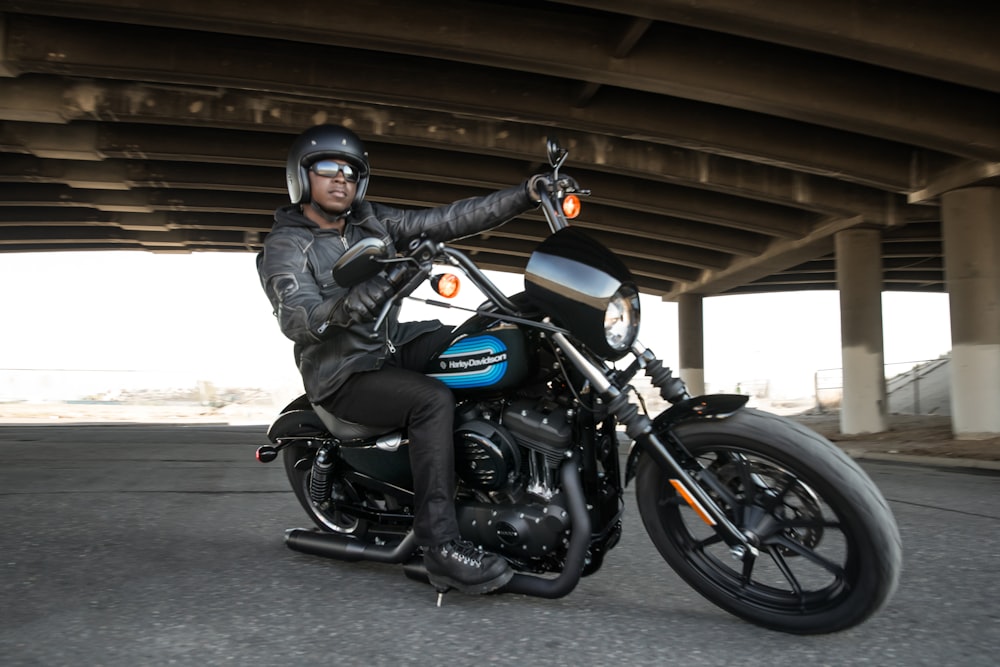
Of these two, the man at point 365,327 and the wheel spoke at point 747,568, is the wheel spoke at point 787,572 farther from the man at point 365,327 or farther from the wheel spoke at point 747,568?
the man at point 365,327

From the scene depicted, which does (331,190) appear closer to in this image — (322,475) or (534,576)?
(322,475)

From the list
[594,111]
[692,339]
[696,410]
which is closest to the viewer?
[696,410]

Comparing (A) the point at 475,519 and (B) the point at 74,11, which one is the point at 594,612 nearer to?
(A) the point at 475,519

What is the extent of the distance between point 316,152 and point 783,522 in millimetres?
2392

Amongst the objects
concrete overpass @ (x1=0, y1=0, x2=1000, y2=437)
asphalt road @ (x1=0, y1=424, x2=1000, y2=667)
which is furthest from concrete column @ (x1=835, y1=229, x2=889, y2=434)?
asphalt road @ (x1=0, y1=424, x2=1000, y2=667)

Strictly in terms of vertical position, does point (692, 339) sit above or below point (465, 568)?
above

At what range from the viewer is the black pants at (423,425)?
306 cm

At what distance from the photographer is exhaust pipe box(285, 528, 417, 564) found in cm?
336

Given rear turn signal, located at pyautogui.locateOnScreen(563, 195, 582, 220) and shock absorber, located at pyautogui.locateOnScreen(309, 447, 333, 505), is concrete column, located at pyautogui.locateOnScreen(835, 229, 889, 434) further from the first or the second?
rear turn signal, located at pyautogui.locateOnScreen(563, 195, 582, 220)

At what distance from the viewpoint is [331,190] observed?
3504mm

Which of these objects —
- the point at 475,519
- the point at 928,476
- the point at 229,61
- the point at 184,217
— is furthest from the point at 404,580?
the point at 184,217

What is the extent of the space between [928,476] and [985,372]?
31.0 ft

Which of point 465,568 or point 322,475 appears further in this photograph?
point 322,475

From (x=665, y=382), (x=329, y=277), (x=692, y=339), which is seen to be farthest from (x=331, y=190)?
(x=692, y=339)
